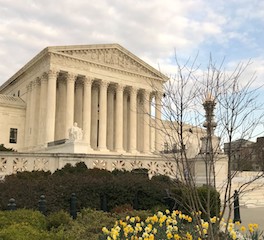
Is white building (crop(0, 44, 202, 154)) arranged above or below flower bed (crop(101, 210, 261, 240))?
above

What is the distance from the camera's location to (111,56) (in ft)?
168

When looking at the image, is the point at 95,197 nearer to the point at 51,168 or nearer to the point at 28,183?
the point at 28,183

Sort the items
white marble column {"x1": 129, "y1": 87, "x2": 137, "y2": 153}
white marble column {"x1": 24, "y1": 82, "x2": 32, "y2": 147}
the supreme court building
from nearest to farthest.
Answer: the supreme court building < white marble column {"x1": 24, "y1": 82, "x2": 32, "y2": 147} < white marble column {"x1": 129, "y1": 87, "x2": 137, "y2": 153}

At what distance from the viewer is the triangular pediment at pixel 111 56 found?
46816 mm

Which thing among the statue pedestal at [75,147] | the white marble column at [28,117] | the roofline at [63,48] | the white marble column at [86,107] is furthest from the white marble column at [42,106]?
the statue pedestal at [75,147]

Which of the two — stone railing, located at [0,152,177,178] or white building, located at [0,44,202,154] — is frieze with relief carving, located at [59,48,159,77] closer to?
white building, located at [0,44,202,154]

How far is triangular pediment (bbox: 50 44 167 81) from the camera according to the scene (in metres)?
46.8

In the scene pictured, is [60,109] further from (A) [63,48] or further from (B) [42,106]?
(A) [63,48]

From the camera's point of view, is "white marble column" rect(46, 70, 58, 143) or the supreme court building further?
the supreme court building

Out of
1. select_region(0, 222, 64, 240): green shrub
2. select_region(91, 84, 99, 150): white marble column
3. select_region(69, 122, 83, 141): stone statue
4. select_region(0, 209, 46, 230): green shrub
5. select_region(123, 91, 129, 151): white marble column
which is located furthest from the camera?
select_region(123, 91, 129, 151): white marble column

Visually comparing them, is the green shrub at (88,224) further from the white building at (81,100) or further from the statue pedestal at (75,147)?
the white building at (81,100)

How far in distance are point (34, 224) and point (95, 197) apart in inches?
153

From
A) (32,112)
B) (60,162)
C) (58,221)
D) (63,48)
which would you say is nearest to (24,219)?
(58,221)

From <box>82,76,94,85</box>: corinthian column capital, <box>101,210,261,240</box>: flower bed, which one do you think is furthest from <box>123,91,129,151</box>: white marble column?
<box>101,210,261,240</box>: flower bed
